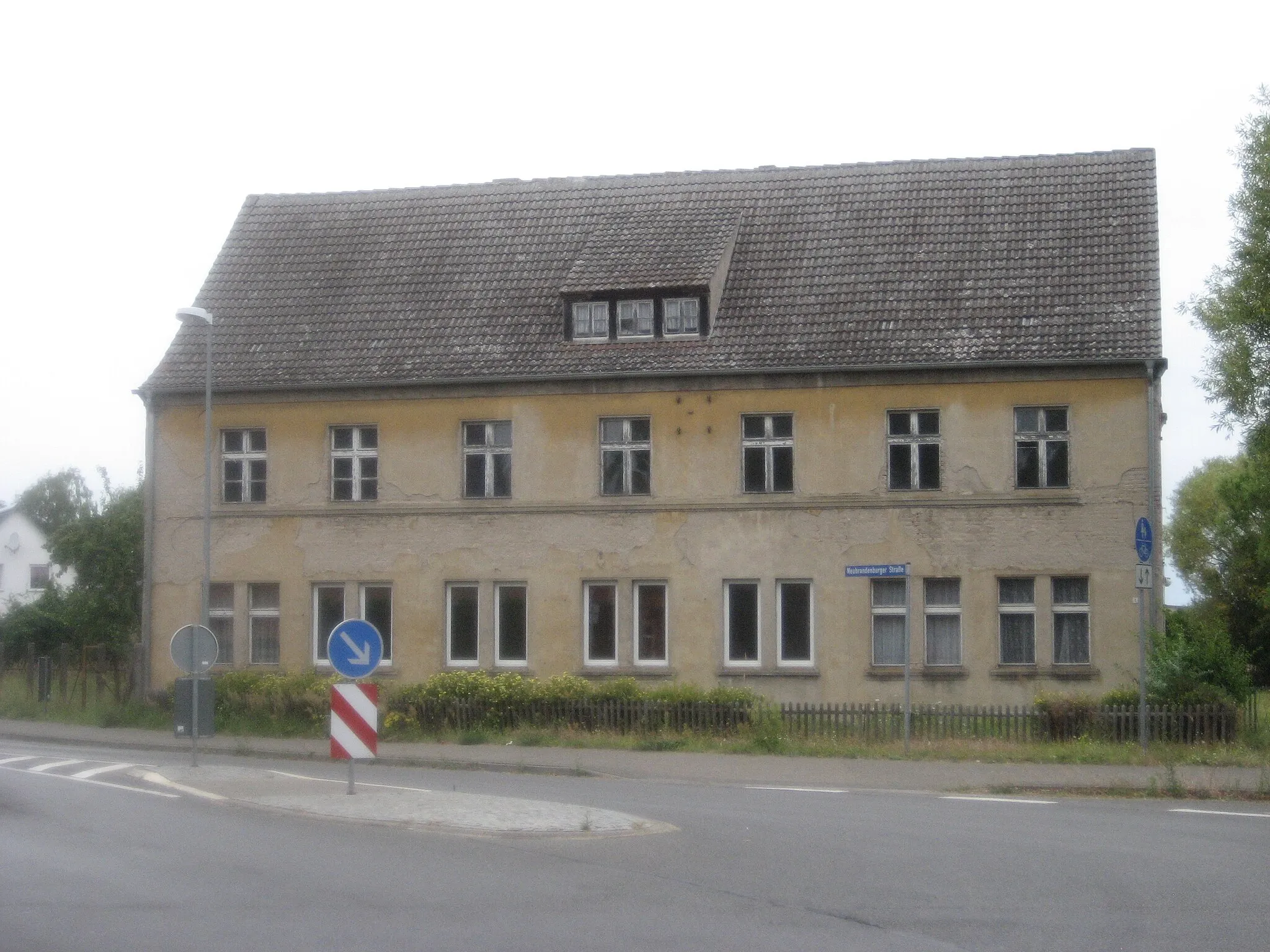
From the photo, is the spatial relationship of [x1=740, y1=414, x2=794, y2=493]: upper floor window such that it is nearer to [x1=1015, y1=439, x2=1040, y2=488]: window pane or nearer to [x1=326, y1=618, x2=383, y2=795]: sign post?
[x1=1015, y1=439, x2=1040, y2=488]: window pane

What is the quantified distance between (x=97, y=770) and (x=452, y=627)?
10549 mm

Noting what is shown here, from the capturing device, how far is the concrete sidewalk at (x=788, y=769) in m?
19.3

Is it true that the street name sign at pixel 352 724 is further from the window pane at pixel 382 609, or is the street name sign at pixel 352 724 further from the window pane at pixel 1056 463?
the window pane at pixel 1056 463

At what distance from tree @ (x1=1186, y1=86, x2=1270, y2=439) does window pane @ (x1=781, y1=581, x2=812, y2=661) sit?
17244 mm

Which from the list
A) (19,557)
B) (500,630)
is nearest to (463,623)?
(500,630)

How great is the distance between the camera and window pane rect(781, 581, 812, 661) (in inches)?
1160

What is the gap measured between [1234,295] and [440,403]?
22194mm

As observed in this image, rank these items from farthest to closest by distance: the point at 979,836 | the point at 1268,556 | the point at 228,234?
the point at 1268,556, the point at 228,234, the point at 979,836

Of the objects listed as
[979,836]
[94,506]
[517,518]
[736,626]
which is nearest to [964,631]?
[736,626]

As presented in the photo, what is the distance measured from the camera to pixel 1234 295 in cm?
4166

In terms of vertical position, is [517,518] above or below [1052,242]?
below

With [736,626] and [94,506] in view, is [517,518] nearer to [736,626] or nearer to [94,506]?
[736,626]

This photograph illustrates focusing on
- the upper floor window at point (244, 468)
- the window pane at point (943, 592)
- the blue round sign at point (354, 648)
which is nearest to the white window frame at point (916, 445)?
the window pane at point (943, 592)

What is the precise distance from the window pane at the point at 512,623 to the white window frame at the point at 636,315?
17.4ft
